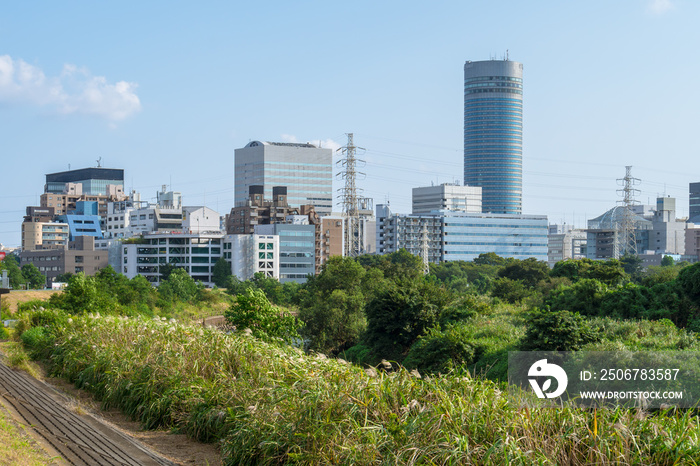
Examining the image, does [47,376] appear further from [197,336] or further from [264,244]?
[264,244]

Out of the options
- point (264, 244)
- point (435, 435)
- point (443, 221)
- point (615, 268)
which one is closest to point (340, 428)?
point (435, 435)

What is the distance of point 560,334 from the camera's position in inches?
882

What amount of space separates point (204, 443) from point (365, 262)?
10437 cm

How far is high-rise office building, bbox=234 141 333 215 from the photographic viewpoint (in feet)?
600

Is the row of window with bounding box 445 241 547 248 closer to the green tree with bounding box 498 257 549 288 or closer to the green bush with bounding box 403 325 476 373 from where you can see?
the green tree with bounding box 498 257 549 288

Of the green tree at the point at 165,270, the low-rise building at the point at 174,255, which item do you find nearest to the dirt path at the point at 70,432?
the green tree at the point at 165,270

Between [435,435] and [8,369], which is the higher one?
[435,435]

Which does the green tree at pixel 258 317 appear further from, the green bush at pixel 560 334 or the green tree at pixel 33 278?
the green tree at pixel 33 278

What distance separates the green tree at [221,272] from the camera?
9802 cm

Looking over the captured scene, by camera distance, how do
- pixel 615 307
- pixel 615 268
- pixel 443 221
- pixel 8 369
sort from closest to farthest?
pixel 8 369, pixel 615 307, pixel 615 268, pixel 443 221

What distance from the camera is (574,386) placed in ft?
63.2

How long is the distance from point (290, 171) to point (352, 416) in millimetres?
176552

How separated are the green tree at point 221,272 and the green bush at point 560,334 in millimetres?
77728

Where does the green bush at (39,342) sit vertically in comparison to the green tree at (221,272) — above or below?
above
